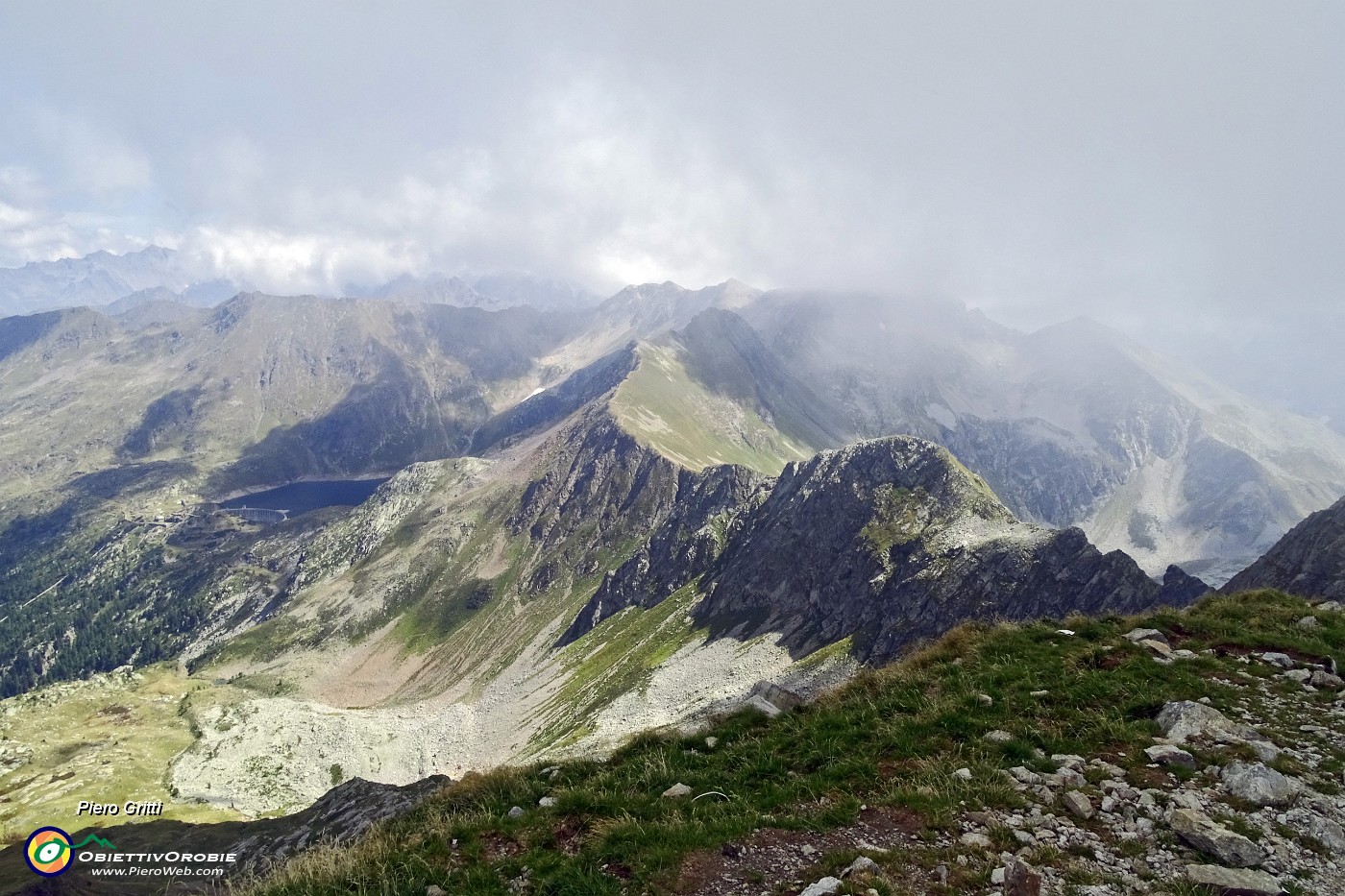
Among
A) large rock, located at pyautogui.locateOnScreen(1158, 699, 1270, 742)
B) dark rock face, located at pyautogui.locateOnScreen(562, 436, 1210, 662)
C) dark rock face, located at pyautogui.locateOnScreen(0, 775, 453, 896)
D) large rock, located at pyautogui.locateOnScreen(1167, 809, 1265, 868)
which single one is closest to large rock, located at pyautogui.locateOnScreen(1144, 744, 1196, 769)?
large rock, located at pyautogui.locateOnScreen(1158, 699, 1270, 742)

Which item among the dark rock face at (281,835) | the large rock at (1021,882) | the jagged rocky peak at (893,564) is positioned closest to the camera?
the large rock at (1021,882)

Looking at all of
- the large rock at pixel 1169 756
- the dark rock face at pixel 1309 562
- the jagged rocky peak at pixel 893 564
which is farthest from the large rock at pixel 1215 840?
the dark rock face at pixel 1309 562

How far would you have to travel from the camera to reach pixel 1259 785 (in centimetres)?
1166

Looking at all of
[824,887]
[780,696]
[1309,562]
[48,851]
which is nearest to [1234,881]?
[824,887]

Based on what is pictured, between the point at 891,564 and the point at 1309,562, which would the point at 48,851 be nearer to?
the point at 1309,562

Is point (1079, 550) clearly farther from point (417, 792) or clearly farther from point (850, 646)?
point (417, 792)

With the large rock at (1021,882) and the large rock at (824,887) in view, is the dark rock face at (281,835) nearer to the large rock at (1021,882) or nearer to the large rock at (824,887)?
the large rock at (824,887)

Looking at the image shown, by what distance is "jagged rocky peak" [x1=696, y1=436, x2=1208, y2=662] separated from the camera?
103438 mm

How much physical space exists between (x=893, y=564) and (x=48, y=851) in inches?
5274

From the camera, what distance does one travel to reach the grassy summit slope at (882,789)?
10.6 metres

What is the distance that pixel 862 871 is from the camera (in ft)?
32.7

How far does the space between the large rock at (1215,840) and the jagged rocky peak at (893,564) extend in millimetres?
75327

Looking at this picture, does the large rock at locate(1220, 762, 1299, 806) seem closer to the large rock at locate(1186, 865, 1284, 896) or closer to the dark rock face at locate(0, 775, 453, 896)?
the large rock at locate(1186, 865, 1284, 896)

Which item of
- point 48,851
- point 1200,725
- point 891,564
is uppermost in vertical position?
point 1200,725
